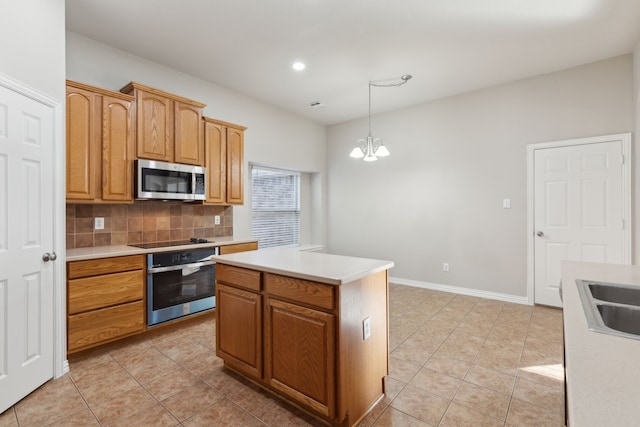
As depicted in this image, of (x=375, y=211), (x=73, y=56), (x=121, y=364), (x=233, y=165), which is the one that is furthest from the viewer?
(x=375, y=211)

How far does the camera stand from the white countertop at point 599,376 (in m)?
0.54

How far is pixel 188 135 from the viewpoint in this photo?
10.9ft

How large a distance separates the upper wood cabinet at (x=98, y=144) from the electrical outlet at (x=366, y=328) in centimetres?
245

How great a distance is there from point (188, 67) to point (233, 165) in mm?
1193

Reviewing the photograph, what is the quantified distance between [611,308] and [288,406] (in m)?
1.71

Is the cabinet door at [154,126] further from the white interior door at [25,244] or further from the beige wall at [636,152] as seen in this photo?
the beige wall at [636,152]

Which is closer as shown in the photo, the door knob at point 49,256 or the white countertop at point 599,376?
the white countertop at point 599,376

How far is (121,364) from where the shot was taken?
2.40 m

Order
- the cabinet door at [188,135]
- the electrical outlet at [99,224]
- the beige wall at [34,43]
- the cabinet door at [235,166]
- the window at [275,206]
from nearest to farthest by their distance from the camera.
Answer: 1. the beige wall at [34,43]
2. the electrical outlet at [99,224]
3. the cabinet door at [188,135]
4. the cabinet door at [235,166]
5. the window at [275,206]

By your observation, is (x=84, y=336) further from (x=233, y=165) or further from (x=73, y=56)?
(x=73, y=56)

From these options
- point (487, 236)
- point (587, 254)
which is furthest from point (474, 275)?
point (587, 254)

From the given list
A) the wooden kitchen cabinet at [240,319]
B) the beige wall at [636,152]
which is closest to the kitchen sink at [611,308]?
the wooden kitchen cabinet at [240,319]

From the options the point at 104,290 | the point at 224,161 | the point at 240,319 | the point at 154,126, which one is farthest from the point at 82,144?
the point at 240,319

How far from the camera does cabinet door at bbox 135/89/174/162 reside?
2918 mm
